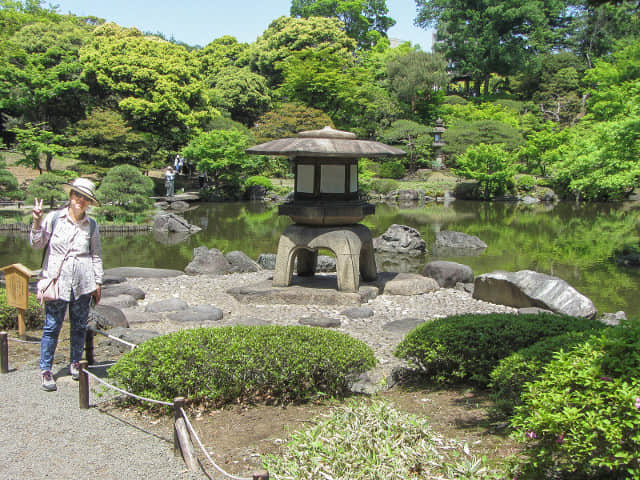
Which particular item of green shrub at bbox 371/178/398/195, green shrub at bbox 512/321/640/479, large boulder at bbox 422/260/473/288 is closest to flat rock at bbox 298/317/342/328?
large boulder at bbox 422/260/473/288

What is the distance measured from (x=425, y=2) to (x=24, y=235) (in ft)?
154

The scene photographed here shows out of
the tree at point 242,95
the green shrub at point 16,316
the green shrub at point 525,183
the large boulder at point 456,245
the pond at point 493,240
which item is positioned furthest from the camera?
the tree at point 242,95

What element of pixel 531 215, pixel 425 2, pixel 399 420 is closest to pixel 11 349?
pixel 399 420

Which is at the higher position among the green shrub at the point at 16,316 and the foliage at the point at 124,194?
the foliage at the point at 124,194

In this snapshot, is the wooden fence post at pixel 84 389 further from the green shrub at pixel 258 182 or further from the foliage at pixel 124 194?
the green shrub at pixel 258 182

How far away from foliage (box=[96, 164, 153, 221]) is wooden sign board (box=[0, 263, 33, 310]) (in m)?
16.0

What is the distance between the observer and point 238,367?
4.18 meters

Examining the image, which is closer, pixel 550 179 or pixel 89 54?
pixel 89 54

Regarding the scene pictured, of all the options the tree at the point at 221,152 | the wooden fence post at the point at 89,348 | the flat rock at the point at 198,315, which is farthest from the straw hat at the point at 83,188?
the tree at the point at 221,152

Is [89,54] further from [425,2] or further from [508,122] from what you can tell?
[425,2]

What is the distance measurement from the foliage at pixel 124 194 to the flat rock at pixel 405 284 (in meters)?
14.4

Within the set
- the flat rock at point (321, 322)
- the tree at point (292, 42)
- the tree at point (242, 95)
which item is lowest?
the flat rock at point (321, 322)

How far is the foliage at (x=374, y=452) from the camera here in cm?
295

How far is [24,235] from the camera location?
19.3 m
